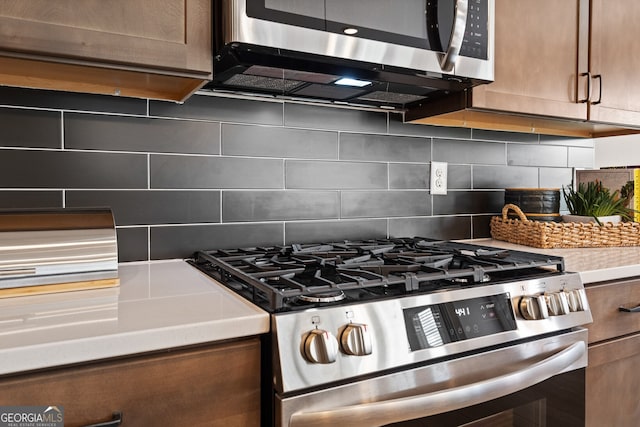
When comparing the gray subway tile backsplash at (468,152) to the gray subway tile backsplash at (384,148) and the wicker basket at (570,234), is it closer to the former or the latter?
the gray subway tile backsplash at (384,148)

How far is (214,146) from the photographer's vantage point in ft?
4.46

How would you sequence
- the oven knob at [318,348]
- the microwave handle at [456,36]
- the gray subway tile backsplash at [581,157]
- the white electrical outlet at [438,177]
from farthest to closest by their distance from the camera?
the gray subway tile backsplash at [581,157] → the white electrical outlet at [438,177] → the microwave handle at [456,36] → the oven knob at [318,348]

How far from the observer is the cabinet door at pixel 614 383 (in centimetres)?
120

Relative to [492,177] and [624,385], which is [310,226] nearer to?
[492,177]

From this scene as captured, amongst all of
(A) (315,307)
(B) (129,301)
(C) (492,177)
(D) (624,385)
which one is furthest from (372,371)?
(C) (492,177)

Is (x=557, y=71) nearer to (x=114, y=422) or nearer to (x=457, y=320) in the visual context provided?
(x=457, y=320)

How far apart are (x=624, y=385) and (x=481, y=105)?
90 cm

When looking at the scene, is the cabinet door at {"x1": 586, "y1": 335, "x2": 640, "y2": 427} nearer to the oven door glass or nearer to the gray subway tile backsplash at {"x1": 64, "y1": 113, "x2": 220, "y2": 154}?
the oven door glass

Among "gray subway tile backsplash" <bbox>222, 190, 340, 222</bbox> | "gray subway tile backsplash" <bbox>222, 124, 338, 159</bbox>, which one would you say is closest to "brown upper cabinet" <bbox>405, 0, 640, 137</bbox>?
"gray subway tile backsplash" <bbox>222, 124, 338, 159</bbox>

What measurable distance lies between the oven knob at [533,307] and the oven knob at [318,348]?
0.50 meters

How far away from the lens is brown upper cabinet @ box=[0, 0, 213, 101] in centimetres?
85

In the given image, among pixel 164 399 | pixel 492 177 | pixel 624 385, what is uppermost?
pixel 492 177

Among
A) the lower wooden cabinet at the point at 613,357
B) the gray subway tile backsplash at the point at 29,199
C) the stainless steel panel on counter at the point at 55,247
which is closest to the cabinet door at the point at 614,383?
the lower wooden cabinet at the point at 613,357

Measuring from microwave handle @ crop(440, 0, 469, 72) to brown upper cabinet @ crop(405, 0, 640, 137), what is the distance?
19cm
